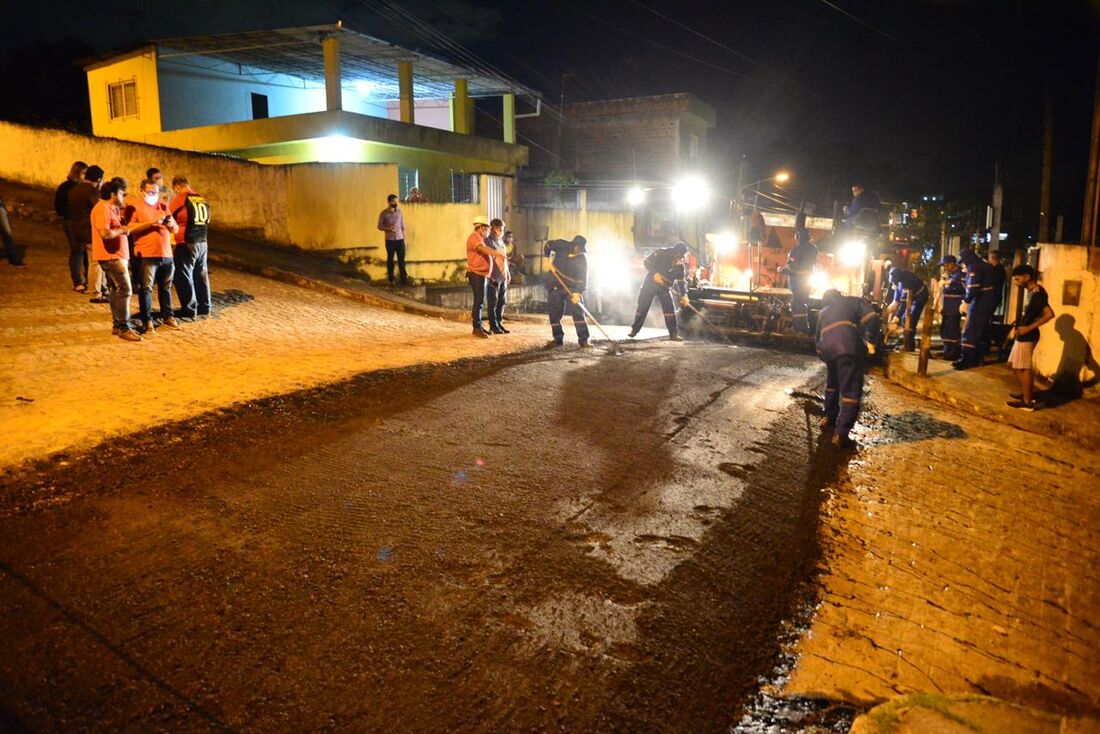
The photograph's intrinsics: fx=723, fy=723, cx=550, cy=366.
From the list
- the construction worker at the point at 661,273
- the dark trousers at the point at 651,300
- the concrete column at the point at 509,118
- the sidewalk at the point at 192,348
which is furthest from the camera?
the concrete column at the point at 509,118

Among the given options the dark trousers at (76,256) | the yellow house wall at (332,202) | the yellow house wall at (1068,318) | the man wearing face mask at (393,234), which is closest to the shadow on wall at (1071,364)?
the yellow house wall at (1068,318)

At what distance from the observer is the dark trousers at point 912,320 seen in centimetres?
1273

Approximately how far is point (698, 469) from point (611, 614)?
2.39 m

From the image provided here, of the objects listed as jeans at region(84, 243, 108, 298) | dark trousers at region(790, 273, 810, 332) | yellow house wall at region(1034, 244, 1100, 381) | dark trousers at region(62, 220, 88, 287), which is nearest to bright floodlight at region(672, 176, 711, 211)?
dark trousers at region(790, 273, 810, 332)

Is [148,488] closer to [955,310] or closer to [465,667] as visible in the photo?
[465,667]

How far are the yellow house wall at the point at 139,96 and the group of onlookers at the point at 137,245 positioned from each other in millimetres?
12866

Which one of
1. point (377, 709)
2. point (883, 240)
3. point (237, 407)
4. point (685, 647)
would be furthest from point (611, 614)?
point (883, 240)

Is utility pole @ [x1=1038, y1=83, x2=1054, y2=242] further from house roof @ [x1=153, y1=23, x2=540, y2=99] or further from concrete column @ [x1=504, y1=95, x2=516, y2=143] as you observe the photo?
concrete column @ [x1=504, y1=95, x2=516, y2=143]

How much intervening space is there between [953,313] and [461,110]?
1762 centimetres

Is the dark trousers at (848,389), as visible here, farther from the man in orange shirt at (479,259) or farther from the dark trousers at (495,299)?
the dark trousers at (495,299)

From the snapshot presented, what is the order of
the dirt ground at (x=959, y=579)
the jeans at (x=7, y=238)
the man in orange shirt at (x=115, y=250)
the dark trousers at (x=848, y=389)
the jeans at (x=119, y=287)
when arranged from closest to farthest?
the dirt ground at (x=959, y=579) → the dark trousers at (x=848, y=389) → the man in orange shirt at (x=115, y=250) → the jeans at (x=119, y=287) → the jeans at (x=7, y=238)

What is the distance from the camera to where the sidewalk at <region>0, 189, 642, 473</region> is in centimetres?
610

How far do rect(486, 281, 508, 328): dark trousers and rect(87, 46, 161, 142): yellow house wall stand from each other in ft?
51.9

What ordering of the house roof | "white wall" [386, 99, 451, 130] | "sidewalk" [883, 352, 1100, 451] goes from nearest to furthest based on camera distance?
"sidewalk" [883, 352, 1100, 451]
the house roof
"white wall" [386, 99, 451, 130]
